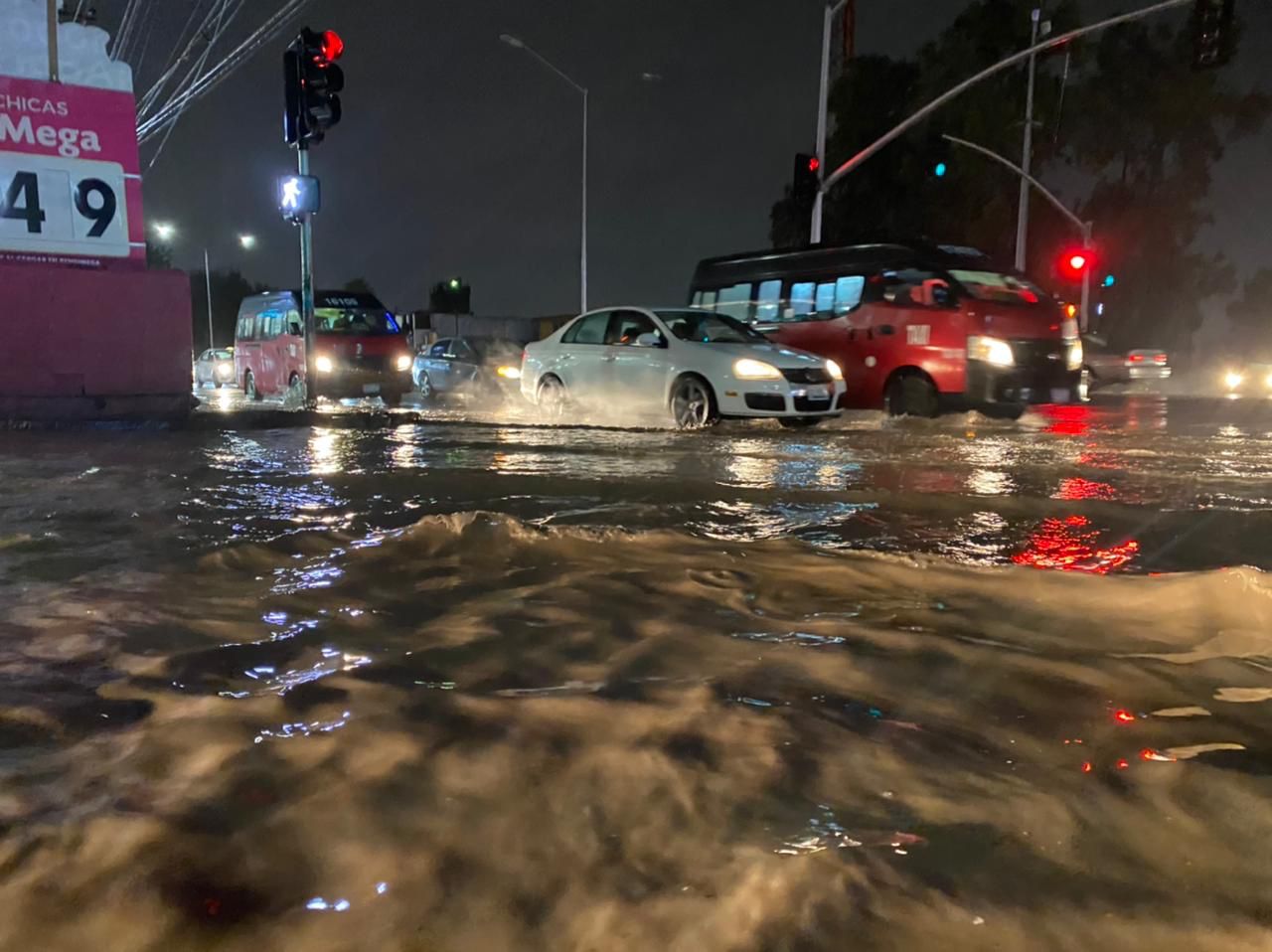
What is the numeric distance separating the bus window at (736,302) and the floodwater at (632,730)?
1003cm

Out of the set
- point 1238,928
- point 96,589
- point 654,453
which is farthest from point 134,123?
point 1238,928

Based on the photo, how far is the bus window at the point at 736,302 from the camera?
49.5 feet

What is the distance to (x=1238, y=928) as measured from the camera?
1.71m

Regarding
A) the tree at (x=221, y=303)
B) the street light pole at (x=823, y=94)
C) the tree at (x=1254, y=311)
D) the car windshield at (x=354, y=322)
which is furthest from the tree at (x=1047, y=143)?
the tree at (x=1254, y=311)

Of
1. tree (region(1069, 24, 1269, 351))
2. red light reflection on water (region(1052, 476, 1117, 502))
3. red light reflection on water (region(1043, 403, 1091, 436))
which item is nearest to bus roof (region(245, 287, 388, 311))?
red light reflection on water (region(1043, 403, 1091, 436))

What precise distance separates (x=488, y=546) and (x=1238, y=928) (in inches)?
134

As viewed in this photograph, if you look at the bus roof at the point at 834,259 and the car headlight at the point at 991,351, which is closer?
the car headlight at the point at 991,351

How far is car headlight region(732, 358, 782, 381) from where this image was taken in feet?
34.2

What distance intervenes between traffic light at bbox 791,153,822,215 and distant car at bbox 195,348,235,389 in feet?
66.5

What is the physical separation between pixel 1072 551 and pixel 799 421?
20.8 feet

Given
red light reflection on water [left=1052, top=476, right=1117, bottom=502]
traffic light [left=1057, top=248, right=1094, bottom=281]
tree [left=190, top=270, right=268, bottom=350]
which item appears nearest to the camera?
red light reflection on water [left=1052, top=476, right=1117, bottom=502]

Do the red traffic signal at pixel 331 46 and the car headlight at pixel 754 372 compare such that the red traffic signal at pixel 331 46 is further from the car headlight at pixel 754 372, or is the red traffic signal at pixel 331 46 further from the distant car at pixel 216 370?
the distant car at pixel 216 370

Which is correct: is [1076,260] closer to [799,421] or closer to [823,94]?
[823,94]

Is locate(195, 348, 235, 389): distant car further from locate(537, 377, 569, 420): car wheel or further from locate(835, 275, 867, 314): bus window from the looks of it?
locate(835, 275, 867, 314): bus window
